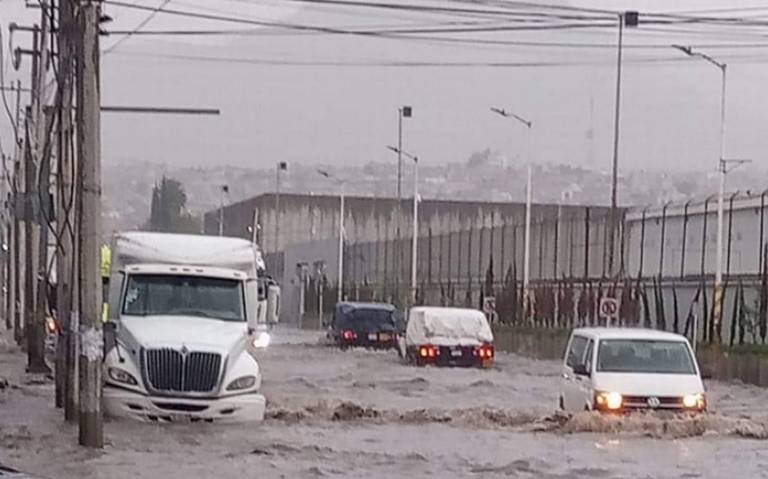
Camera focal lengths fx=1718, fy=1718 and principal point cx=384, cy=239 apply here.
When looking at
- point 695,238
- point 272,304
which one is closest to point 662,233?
point 695,238

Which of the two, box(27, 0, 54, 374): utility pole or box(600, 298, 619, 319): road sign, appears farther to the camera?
box(600, 298, 619, 319): road sign

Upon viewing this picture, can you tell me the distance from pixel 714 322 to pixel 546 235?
32.3m

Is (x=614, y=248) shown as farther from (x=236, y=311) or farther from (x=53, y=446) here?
(x=53, y=446)

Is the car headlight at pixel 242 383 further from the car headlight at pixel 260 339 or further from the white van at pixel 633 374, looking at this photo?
the white van at pixel 633 374

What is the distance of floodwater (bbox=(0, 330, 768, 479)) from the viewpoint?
65.5ft

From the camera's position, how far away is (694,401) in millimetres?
25891

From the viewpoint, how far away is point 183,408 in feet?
78.7

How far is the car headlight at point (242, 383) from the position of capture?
24312mm

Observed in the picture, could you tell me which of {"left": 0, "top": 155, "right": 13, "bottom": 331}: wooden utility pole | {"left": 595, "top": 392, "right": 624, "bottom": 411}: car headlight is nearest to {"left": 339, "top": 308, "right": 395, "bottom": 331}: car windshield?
{"left": 0, "top": 155, "right": 13, "bottom": 331}: wooden utility pole

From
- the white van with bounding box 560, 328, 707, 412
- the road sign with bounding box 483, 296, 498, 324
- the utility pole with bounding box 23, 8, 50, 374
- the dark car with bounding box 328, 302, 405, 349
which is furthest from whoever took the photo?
the road sign with bounding box 483, 296, 498, 324

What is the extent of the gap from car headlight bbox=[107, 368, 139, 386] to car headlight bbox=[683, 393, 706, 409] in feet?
26.8

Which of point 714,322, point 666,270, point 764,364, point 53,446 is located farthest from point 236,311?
point 666,270

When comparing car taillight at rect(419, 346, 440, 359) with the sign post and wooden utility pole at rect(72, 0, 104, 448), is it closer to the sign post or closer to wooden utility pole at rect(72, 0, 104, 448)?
the sign post

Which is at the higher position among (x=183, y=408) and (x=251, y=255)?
(x=251, y=255)
